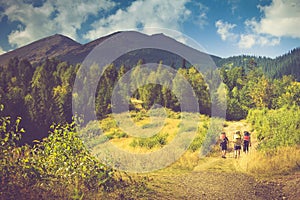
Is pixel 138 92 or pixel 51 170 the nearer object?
pixel 51 170

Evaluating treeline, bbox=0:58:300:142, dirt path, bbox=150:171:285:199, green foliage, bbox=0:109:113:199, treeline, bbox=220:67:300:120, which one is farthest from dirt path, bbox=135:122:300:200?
treeline, bbox=220:67:300:120

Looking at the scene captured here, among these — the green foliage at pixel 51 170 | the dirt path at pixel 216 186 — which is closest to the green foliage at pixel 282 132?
the dirt path at pixel 216 186

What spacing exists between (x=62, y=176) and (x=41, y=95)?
40.0 metres

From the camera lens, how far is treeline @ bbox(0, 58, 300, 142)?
130 feet

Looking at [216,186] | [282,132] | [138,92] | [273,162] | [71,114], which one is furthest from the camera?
[138,92]

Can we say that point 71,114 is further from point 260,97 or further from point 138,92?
point 260,97

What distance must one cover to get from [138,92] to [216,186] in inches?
2078

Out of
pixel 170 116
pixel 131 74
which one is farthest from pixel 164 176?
pixel 131 74

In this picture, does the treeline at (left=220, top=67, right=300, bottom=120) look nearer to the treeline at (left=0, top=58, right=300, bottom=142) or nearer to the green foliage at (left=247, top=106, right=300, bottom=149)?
the treeline at (left=0, top=58, right=300, bottom=142)

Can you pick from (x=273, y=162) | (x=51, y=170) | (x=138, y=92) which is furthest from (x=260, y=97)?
(x=51, y=170)

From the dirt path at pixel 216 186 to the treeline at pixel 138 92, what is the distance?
2739cm

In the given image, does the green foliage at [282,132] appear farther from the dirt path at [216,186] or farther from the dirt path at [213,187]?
the dirt path at [213,187]

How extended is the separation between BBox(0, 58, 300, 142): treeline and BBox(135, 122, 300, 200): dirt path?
89.9 ft

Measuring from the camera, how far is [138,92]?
63250 millimetres
